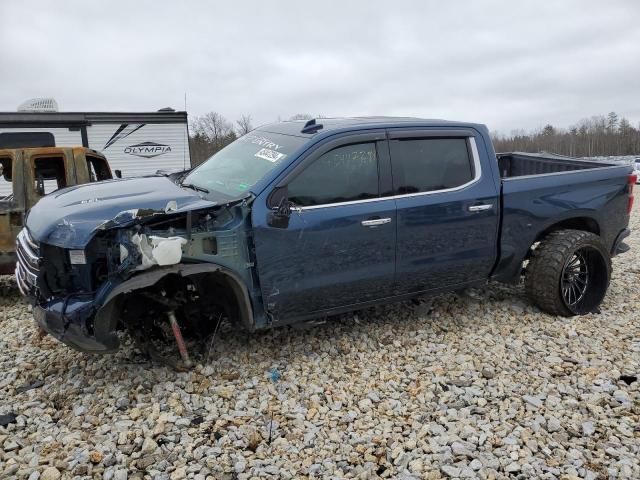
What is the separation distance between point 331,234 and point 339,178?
461 mm

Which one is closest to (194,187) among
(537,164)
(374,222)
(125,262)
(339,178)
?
(125,262)

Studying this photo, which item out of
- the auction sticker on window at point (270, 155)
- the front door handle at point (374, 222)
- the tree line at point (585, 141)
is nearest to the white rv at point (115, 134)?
the auction sticker on window at point (270, 155)

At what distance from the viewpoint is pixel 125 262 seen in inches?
128

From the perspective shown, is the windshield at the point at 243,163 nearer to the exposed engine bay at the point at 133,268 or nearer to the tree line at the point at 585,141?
the exposed engine bay at the point at 133,268

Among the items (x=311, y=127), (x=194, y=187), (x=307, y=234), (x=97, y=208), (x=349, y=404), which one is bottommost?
(x=349, y=404)

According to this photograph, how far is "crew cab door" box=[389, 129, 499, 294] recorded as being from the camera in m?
4.08

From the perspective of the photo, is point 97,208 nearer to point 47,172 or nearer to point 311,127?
point 311,127

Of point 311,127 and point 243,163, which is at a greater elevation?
point 311,127

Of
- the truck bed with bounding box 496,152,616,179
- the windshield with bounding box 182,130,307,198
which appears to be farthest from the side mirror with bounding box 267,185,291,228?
the truck bed with bounding box 496,152,616,179

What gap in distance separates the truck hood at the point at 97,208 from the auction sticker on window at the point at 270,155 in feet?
2.08

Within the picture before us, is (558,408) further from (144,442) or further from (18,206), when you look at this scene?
(18,206)

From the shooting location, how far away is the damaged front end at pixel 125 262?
3229mm

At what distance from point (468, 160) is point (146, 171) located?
37.1ft

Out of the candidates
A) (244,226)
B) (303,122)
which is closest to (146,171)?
(303,122)
